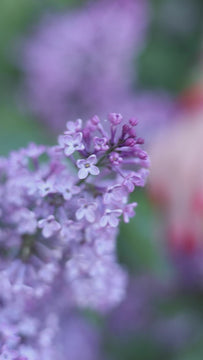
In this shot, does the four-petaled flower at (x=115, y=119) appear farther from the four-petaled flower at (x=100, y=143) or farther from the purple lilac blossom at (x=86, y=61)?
the purple lilac blossom at (x=86, y=61)

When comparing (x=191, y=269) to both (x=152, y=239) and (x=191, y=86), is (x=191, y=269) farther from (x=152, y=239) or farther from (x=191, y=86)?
(x=191, y=86)

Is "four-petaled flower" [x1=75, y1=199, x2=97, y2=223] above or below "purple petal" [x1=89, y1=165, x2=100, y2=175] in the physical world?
below

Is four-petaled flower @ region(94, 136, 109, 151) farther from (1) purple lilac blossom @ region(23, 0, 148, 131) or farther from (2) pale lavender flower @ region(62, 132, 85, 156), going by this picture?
(1) purple lilac blossom @ region(23, 0, 148, 131)

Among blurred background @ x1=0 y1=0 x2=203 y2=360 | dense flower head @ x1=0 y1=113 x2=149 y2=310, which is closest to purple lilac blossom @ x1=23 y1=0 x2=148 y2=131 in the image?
blurred background @ x1=0 y1=0 x2=203 y2=360

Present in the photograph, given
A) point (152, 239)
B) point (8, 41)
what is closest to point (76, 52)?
point (8, 41)

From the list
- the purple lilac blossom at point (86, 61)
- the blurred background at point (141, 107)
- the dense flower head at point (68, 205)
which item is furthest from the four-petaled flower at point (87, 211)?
the purple lilac blossom at point (86, 61)

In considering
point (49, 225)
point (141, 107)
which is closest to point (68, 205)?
point (49, 225)
